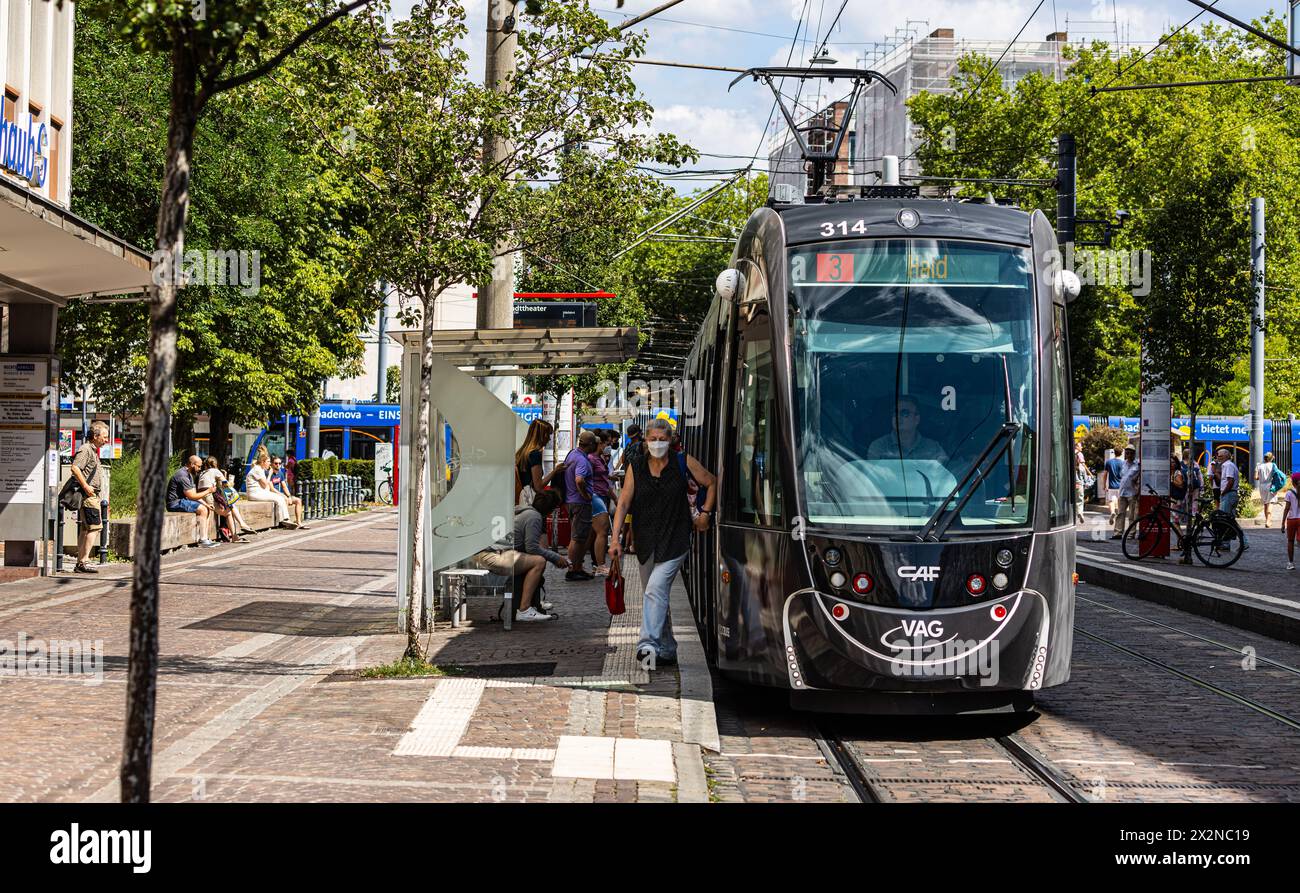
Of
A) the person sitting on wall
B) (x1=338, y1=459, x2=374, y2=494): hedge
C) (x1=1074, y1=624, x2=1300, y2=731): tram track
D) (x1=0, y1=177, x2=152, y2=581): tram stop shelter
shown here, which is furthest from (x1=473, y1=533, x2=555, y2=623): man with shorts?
(x1=338, y1=459, x2=374, y2=494): hedge

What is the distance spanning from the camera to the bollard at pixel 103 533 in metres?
19.5

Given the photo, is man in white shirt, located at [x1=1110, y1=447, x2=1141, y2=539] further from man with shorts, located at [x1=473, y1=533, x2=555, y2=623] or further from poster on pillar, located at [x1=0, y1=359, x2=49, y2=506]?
poster on pillar, located at [x1=0, y1=359, x2=49, y2=506]

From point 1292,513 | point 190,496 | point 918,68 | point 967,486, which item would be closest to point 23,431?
point 190,496

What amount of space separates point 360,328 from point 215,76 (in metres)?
30.0

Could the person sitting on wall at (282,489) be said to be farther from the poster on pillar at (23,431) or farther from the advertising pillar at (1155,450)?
the advertising pillar at (1155,450)

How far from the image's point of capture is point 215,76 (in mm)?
5160

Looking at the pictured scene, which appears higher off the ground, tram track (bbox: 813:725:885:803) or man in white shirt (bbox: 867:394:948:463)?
man in white shirt (bbox: 867:394:948:463)

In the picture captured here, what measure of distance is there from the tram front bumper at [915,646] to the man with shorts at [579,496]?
9.75 m

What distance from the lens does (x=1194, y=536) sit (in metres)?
21.6

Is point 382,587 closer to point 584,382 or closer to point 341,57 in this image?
point 341,57

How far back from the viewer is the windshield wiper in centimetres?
855

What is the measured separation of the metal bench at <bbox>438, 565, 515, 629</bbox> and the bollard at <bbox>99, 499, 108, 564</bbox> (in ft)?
24.2

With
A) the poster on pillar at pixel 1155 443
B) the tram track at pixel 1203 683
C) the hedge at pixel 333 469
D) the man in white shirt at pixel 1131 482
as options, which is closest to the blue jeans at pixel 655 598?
the tram track at pixel 1203 683

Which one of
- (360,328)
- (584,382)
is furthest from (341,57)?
(584,382)
